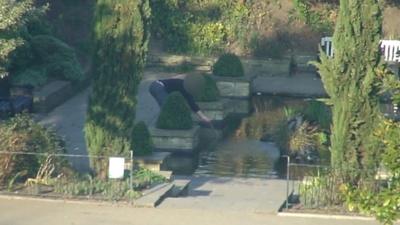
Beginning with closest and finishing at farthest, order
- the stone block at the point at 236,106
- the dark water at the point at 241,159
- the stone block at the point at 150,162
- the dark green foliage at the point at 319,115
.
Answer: the stone block at the point at 150,162
the dark water at the point at 241,159
the dark green foliage at the point at 319,115
the stone block at the point at 236,106

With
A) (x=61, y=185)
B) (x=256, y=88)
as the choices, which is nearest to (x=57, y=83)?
(x=256, y=88)

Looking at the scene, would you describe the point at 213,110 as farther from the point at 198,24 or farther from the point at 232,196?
the point at 198,24

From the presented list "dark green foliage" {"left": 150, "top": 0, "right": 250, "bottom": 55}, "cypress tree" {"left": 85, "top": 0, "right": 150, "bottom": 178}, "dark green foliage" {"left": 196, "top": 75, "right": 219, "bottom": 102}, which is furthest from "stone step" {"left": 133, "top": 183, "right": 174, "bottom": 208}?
"dark green foliage" {"left": 150, "top": 0, "right": 250, "bottom": 55}

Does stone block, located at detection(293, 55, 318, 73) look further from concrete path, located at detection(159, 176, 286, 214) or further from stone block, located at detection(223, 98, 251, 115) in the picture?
concrete path, located at detection(159, 176, 286, 214)

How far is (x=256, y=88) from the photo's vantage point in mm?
30062

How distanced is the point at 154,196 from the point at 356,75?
11.3 ft

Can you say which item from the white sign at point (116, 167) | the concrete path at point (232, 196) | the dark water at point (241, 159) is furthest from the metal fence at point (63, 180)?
the dark water at point (241, 159)

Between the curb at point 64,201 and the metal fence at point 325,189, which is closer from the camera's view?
the metal fence at point 325,189

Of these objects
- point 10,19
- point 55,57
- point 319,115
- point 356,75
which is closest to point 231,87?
point 55,57

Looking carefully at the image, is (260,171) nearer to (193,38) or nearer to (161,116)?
(161,116)

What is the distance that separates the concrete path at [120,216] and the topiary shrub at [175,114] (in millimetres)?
6350

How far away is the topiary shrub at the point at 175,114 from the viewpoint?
72.4ft

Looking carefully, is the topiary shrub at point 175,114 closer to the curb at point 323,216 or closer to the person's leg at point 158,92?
the person's leg at point 158,92

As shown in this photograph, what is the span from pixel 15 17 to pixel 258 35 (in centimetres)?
1957
